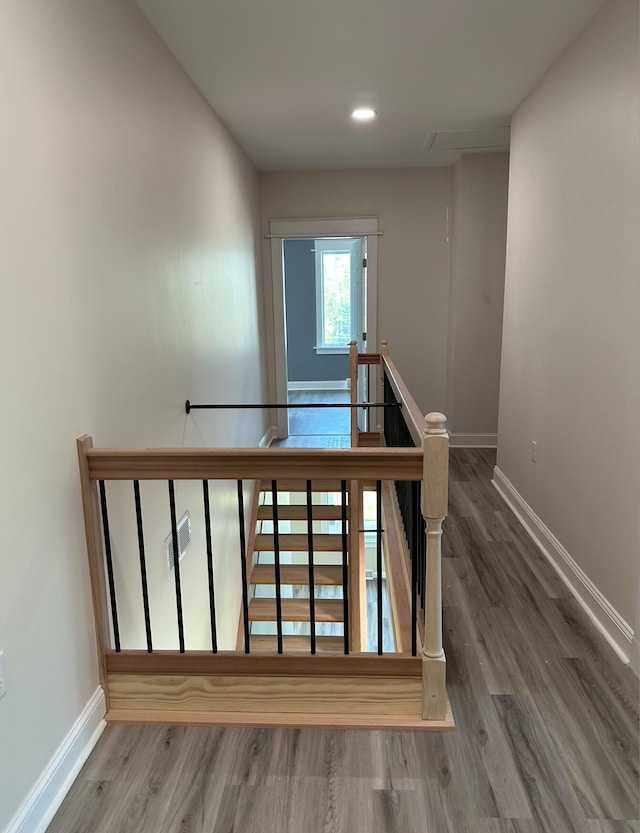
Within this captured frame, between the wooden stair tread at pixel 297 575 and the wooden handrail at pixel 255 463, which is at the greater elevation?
the wooden handrail at pixel 255 463

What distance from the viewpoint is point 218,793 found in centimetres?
162

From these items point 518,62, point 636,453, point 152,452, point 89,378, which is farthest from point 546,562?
point 518,62

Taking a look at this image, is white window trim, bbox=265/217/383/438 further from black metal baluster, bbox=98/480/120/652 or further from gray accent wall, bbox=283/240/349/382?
black metal baluster, bbox=98/480/120/652

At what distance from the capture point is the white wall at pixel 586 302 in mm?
2230

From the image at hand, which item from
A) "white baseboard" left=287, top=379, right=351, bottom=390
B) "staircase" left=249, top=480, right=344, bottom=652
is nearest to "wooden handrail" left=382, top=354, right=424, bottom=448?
"staircase" left=249, top=480, right=344, bottom=652

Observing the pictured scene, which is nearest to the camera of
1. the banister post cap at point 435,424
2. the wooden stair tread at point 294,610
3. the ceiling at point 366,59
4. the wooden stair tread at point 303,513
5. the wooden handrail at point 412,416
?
the banister post cap at point 435,424

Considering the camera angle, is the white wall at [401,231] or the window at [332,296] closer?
the white wall at [401,231]

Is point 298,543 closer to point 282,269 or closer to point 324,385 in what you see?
point 282,269

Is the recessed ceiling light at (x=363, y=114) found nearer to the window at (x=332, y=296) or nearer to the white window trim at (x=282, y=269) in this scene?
the white window trim at (x=282, y=269)

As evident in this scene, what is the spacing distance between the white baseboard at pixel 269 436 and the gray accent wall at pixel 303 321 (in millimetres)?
3001

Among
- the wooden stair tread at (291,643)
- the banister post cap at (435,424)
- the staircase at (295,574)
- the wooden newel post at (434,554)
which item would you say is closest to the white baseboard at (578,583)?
the wooden newel post at (434,554)

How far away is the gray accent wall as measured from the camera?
871cm

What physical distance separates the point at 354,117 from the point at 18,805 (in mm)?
3962

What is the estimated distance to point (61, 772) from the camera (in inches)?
63.5
